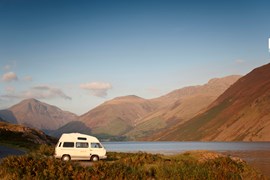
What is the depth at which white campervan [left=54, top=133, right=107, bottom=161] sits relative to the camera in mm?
36688

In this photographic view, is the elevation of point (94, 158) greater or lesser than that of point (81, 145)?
lesser

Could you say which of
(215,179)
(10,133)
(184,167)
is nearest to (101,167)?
(184,167)

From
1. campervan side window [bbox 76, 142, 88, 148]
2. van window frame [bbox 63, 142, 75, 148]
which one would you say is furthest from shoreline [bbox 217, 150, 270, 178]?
van window frame [bbox 63, 142, 75, 148]

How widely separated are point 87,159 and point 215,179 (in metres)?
18.6

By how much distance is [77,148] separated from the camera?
37156 millimetres

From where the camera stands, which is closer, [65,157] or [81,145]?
[65,157]

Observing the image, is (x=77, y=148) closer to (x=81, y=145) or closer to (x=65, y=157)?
(x=81, y=145)

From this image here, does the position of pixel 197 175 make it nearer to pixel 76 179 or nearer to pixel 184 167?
pixel 184 167

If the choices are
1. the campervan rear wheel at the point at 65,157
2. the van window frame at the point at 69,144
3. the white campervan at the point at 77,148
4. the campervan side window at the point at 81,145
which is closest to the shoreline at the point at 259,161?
the white campervan at the point at 77,148

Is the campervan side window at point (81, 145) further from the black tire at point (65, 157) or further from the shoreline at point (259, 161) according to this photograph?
the shoreline at point (259, 161)

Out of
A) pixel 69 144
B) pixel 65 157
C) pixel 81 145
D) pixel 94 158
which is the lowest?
pixel 94 158

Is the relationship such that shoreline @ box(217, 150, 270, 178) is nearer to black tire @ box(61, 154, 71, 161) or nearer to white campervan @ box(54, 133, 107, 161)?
white campervan @ box(54, 133, 107, 161)

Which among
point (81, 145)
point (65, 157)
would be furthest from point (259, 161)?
point (65, 157)

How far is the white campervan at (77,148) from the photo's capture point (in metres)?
36.7
